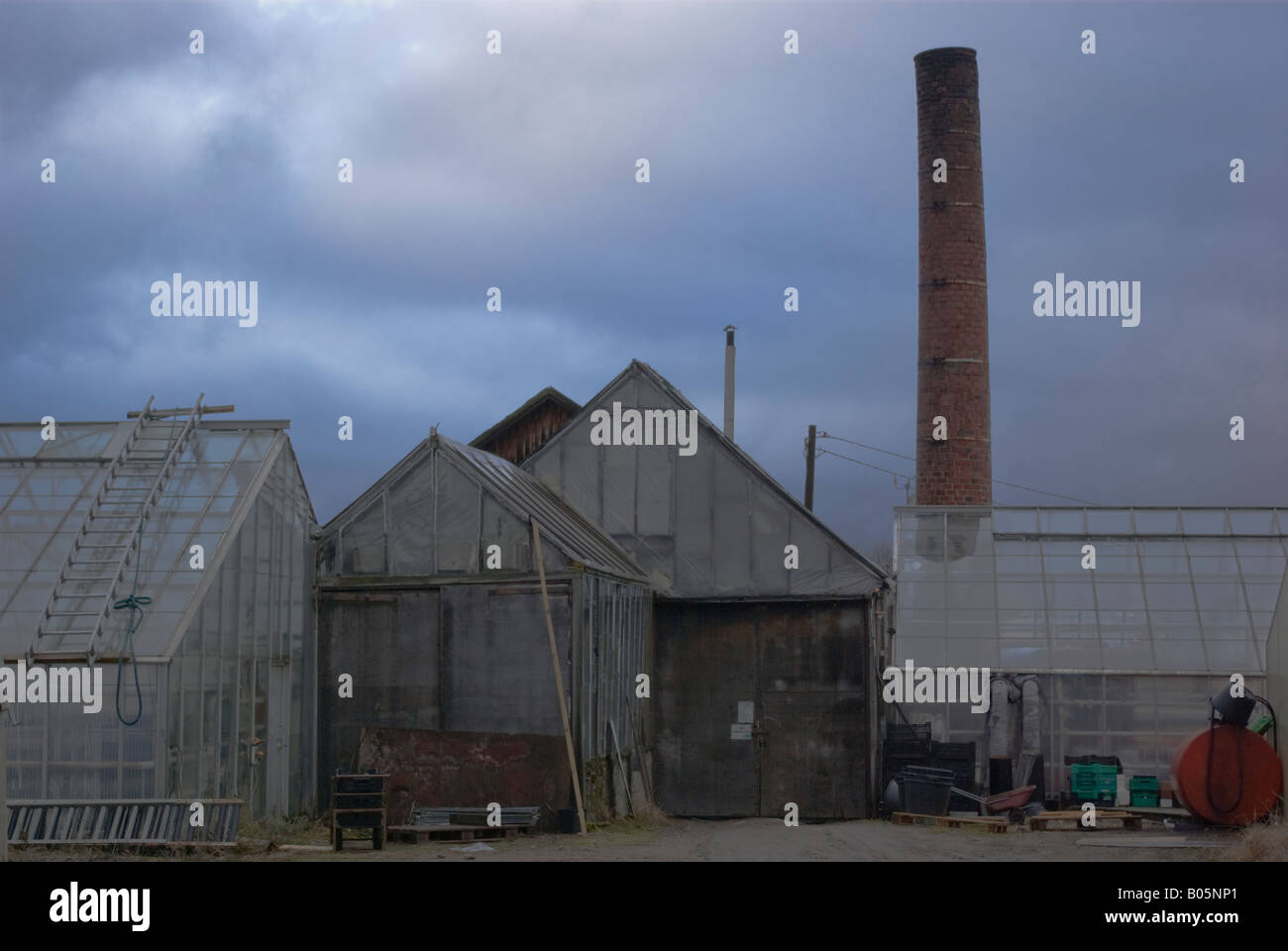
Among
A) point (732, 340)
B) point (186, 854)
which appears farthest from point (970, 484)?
point (186, 854)

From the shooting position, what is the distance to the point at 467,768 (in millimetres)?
20500

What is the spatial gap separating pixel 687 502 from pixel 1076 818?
8918mm

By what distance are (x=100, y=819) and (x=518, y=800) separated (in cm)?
586

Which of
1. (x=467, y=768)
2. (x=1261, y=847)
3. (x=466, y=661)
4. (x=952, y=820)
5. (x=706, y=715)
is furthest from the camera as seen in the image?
(x=706, y=715)

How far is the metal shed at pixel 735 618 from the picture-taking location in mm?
26203

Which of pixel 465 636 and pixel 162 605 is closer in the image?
pixel 162 605

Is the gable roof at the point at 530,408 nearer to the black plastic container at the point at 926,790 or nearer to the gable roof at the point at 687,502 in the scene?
the gable roof at the point at 687,502

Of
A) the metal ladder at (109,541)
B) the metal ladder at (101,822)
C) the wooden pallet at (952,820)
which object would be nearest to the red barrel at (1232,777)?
the wooden pallet at (952,820)

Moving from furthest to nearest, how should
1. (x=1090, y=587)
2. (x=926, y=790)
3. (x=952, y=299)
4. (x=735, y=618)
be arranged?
(x=952, y=299) → (x=1090, y=587) → (x=735, y=618) → (x=926, y=790)

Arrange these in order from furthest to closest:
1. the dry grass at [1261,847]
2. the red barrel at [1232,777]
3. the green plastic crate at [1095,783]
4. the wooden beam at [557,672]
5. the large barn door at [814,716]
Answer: the large barn door at [814,716]
the green plastic crate at [1095,783]
the red barrel at [1232,777]
the wooden beam at [557,672]
the dry grass at [1261,847]

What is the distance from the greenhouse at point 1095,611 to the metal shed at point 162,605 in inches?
451

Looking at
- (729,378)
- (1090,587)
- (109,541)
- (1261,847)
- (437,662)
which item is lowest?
(1261,847)

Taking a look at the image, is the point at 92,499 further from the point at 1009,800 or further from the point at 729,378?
the point at 729,378

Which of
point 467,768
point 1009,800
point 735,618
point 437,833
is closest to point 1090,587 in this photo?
point 1009,800
